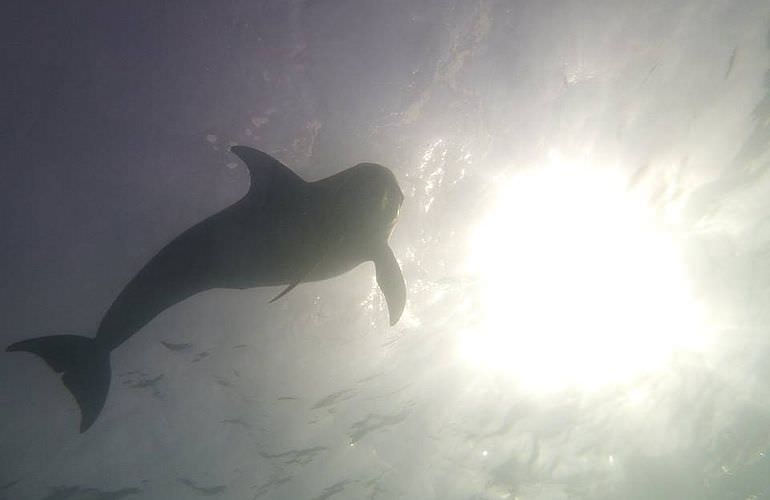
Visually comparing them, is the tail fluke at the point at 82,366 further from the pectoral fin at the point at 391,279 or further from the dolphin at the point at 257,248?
the pectoral fin at the point at 391,279

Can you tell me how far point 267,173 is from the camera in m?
5.21

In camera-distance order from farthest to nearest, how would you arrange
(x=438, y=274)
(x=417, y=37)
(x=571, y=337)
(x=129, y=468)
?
(x=571, y=337), (x=129, y=468), (x=438, y=274), (x=417, y=37)

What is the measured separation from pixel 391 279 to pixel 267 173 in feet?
7.41

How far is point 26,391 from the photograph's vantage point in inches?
395

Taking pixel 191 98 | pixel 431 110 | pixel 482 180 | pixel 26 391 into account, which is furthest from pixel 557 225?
pixel 26 391

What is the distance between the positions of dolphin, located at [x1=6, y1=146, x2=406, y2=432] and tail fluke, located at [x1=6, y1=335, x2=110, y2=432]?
0.01 metres

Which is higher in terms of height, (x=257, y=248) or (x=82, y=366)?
(x=257, y=248)

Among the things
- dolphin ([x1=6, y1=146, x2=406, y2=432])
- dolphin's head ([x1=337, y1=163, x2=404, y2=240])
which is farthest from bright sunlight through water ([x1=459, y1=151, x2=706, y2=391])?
dolphin ([x1=6, y1=146, x2=406, y2=432])

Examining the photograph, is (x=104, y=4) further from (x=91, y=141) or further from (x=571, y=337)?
(x=571, y=337)

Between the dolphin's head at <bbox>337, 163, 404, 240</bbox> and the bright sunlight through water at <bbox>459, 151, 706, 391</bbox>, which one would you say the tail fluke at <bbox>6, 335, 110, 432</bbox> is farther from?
the bright sunlight through water at <bbox>459, 151, 706, 391</bbox>

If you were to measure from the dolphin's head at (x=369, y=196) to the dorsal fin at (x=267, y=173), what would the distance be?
0.70m

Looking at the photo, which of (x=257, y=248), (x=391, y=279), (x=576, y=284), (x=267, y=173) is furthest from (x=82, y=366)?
(x=576, y=284)

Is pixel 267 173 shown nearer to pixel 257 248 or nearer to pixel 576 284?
pixel 257 248

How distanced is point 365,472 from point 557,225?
38.0ft
